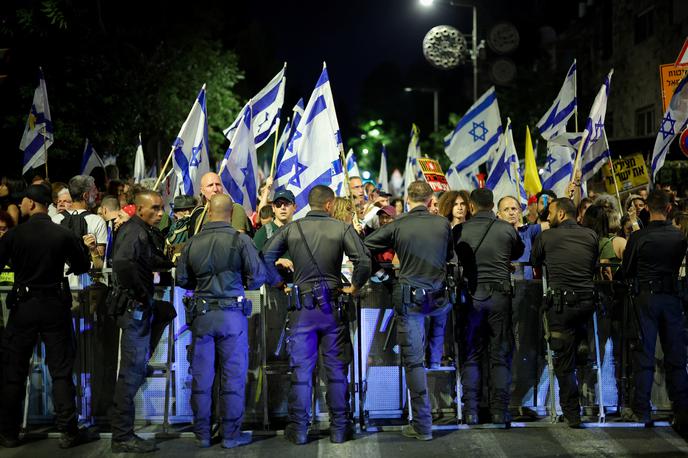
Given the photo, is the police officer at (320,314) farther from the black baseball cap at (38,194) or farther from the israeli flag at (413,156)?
the israeli flag at (413,156)

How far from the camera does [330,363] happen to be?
7.91 m

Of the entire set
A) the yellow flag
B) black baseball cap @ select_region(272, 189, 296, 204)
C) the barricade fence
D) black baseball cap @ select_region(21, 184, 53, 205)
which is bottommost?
the barricade fence

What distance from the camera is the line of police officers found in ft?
25.6

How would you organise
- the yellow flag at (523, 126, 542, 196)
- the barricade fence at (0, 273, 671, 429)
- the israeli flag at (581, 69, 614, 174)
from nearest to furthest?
the barricade fence at (0, 273, 671, 429), the israeli flag at (581, 69, 614, 174), the yellow flag at (523, 126, 542, 196)

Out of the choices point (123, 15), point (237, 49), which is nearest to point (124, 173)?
point (123, 15)

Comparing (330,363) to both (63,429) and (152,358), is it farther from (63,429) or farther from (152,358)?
(63,429)

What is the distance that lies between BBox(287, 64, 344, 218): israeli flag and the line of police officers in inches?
89.6

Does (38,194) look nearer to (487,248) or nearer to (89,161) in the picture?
(487,248)

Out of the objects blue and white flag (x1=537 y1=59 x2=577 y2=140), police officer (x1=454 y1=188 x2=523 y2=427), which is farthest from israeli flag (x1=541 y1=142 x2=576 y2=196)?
A: police officer (x1=454 y1=188 x2=523 y2=427)

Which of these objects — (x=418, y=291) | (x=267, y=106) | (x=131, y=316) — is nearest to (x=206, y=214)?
(x=131, y=316)

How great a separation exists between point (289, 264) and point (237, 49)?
127 ft

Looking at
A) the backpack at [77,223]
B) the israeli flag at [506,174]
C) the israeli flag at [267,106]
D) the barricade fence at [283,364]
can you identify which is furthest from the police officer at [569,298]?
the backpack at [77,223]

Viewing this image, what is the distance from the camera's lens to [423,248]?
811 centimetres

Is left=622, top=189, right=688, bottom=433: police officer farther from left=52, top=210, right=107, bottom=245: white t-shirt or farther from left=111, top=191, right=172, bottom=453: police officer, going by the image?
left=52, top=210, right=107, bottom=245: white t-shirt
